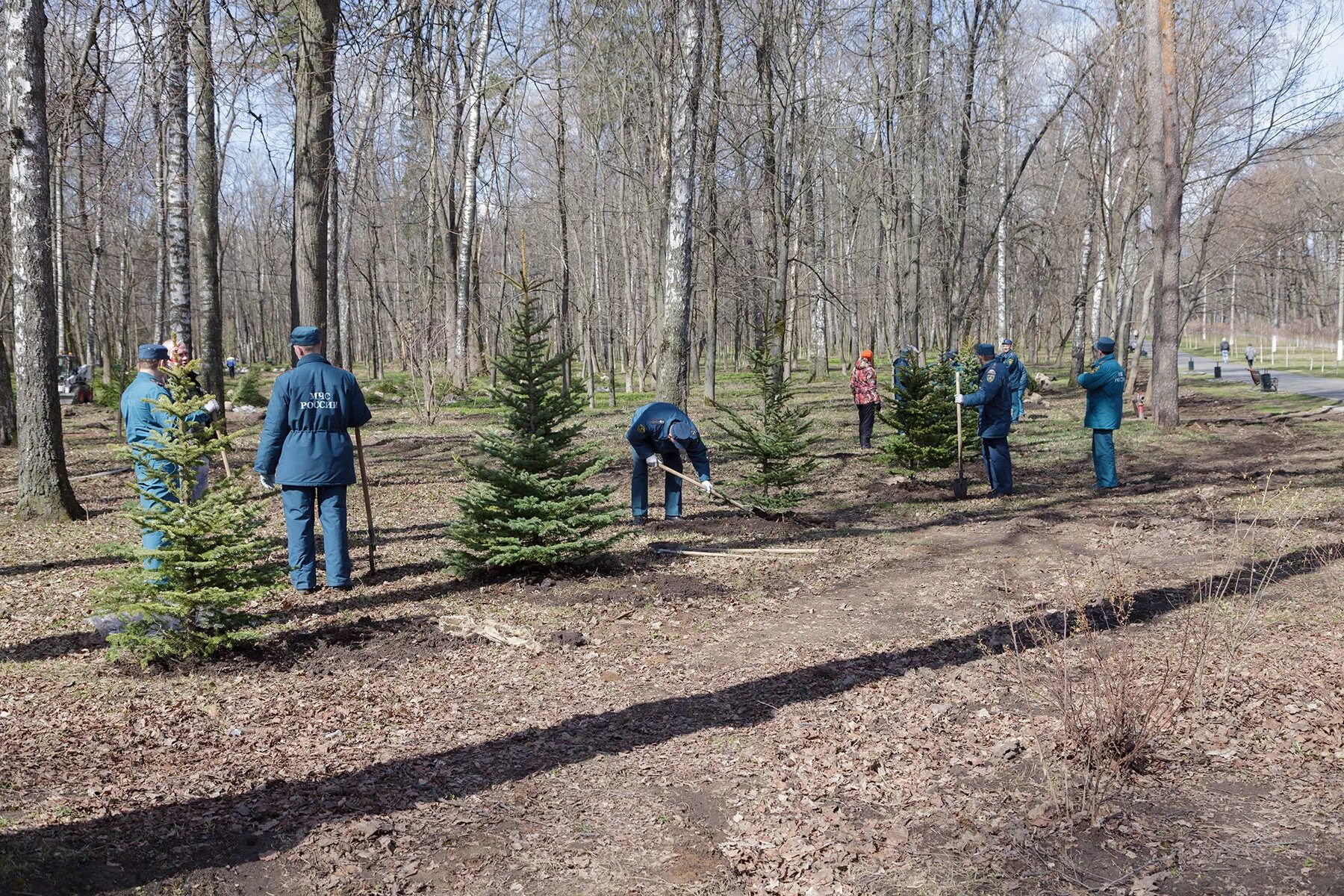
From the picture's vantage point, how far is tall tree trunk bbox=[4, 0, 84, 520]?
8641 mm

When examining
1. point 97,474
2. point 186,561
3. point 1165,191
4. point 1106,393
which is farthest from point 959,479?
point 97,474

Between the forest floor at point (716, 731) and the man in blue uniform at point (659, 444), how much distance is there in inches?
37.5

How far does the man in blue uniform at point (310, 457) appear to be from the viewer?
23.1 ft

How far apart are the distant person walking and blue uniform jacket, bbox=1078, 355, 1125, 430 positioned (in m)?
4.21

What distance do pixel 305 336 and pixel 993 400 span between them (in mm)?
7793

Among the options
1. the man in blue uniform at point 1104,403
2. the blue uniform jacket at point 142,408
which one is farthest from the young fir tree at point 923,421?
the blue uniform jacket at point 142,408

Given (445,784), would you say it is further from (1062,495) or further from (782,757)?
(1062,495)

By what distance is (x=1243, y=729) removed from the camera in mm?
4758

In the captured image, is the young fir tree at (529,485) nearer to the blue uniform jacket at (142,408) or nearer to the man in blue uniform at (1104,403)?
the blue uniform jacket at (142,408)

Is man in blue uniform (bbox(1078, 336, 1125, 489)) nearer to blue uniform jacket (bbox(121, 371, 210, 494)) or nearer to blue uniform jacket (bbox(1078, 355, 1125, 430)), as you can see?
blue uniform jacket (bbox(1078, 355, 1125, 430))

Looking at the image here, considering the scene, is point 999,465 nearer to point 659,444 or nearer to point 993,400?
point 993,400

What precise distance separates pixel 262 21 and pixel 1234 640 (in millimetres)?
6901

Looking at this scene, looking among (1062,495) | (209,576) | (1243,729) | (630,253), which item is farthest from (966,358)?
(630,253)

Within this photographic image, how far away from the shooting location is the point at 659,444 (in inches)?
385
